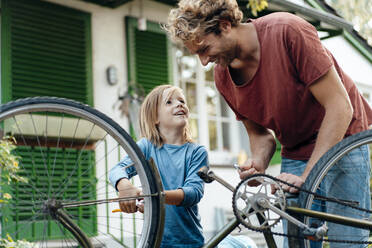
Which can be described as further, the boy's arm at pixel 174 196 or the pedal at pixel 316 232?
the boy's arm at pixel 174 196

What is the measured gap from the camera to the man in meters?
2.13

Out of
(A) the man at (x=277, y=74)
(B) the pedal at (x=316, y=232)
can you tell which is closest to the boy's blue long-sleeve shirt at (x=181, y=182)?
(A) the man at (x=277, y=74)

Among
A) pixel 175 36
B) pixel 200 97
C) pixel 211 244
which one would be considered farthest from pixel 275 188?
pixel 200 97

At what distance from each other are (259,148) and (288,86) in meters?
0.37

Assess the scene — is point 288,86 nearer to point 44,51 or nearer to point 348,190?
point 348,190

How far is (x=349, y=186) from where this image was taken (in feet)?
7.61

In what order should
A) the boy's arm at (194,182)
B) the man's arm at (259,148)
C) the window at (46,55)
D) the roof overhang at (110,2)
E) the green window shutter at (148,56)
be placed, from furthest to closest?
the green window shutter at (148,56) → the roof overhang at (110,2) → the window at (46,55) → the man's arm at (259,148) → the boy's arm at (194,182)

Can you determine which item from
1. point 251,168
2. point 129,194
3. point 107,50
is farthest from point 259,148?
point 107,50

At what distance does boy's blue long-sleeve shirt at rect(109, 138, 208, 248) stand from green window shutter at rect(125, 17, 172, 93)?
12.7 ft

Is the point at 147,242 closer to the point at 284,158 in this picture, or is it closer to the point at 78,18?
the point at 284,158

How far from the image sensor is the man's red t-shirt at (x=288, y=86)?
84.9 inches

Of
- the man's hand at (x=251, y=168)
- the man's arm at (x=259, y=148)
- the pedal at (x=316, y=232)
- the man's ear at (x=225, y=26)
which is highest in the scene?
the man's ear at (x=225, y=26)

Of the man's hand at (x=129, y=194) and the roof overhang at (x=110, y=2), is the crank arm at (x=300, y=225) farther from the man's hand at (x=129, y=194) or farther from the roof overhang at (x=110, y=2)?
the roof overhang at (x=110, y=2)

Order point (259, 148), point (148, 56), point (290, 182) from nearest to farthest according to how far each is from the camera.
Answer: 1. point (290, 182)
2. point (259, 148)
3. point (148, 56)
